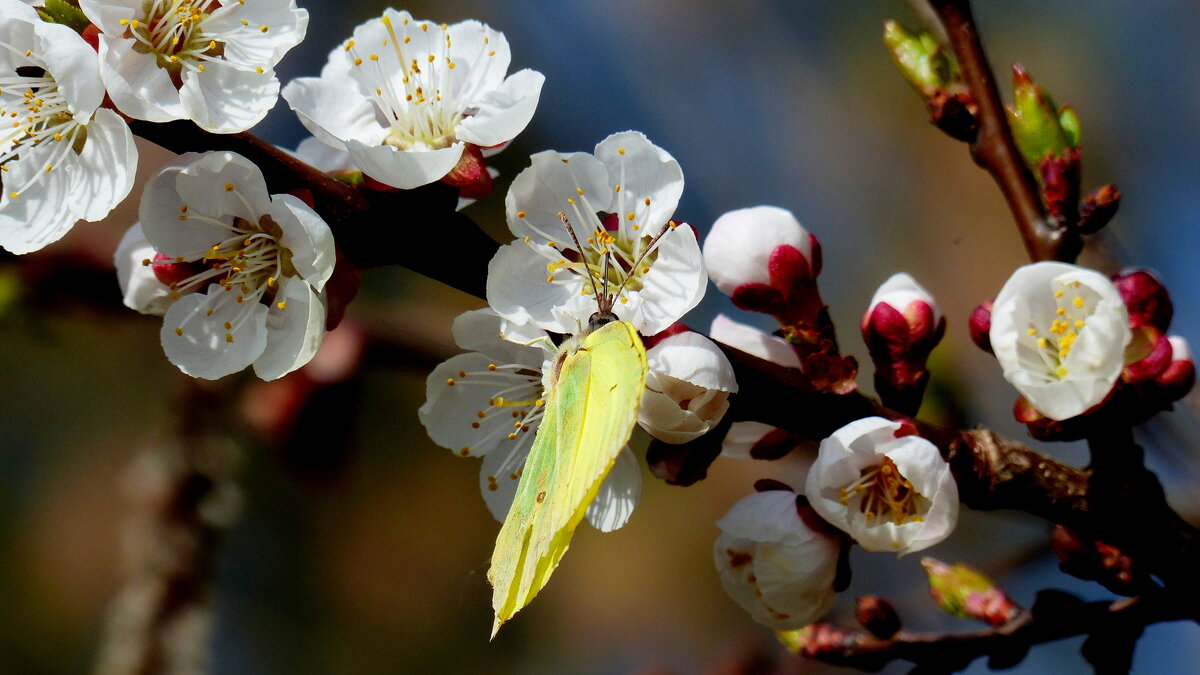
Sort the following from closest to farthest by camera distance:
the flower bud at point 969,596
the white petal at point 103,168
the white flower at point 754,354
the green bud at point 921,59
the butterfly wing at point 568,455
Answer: the butterfly wing at point 568,455 → the white petal at point 103,168 → the white flower at point 754,354 → the green bud at point 921,59 → the flower bud at point 969,596

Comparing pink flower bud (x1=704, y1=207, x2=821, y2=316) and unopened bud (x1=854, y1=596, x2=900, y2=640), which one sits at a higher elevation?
pink flower bud (x1=704, y1=207, x2=821, y2=316)

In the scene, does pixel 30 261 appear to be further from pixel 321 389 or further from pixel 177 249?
pixel 177 249

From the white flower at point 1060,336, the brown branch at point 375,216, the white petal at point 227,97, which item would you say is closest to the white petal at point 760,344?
the white flower at point 1060,336

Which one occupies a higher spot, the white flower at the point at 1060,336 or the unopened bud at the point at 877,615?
the white flower at the point at 1060,336

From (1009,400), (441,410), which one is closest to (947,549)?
(1009,400)

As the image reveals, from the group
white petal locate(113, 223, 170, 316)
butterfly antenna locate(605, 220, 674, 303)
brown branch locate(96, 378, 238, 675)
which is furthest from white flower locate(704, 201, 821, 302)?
brown branch locate(96, 378, 238, 675)

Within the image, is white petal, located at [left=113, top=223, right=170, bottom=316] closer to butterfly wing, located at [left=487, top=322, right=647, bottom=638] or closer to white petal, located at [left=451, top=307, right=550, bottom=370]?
white petal, located at [left=451, top=307, right=550, bottom=370]

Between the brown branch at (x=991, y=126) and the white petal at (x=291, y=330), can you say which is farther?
the brown branch at (x=991, y=126)

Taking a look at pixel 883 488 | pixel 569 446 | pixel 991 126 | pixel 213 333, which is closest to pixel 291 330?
pixel 213 333

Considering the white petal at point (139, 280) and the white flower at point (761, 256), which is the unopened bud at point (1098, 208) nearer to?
the white flower at point (761, 256)
